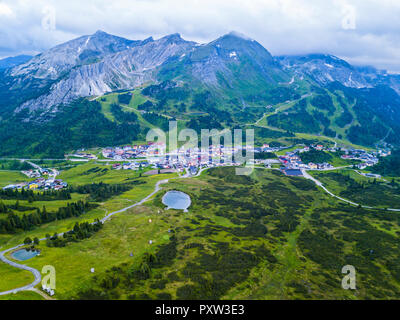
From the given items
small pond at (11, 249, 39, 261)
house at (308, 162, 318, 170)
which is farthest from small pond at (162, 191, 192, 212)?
house at (308, 162, 318, 170)

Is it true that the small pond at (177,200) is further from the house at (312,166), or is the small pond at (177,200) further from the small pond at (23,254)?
the house at (312,166)

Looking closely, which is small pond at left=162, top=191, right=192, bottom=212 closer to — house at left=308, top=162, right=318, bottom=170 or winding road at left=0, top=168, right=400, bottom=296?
winding road at left=0, top=168, right=400, bottom=296

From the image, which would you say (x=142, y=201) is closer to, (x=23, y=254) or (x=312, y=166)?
(x=23, y=254)

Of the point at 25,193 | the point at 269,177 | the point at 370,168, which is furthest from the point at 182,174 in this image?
the point at 370,168

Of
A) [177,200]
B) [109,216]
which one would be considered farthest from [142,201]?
[109,216]

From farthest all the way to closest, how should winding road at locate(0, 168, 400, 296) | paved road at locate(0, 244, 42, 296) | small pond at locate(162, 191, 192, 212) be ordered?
small pond at locate(162, 191, 192, 212) < winding road at locate(0, 168, 400, 296) < paved road at locate(0, 244, 42, 296)
